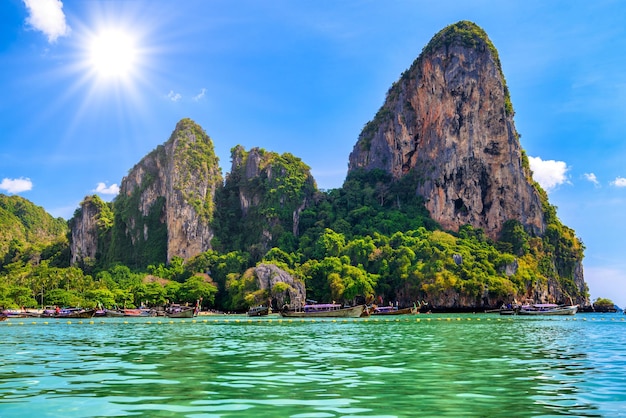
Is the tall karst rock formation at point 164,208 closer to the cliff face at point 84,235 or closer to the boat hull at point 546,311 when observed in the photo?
the cliff face at point 84,235

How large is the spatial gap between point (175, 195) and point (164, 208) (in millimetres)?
10219

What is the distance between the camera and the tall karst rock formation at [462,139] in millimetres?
116312

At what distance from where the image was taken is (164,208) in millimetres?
133625

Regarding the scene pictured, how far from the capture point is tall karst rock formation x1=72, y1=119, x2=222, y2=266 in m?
124

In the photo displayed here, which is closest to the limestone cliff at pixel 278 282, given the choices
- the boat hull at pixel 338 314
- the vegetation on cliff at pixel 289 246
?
the vegetation on cliff at pixel 289 246

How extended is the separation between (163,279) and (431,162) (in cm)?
5729

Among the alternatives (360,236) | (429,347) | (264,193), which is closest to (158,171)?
(264,193)

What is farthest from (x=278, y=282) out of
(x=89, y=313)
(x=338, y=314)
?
(x=89, y=313)

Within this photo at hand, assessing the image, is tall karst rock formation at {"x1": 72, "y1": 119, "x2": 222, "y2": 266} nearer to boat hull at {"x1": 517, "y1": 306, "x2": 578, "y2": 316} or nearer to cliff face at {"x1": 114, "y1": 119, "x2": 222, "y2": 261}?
cliff face at {"x1": 114, "y1": 119, "x2": 222, "y2": 261}

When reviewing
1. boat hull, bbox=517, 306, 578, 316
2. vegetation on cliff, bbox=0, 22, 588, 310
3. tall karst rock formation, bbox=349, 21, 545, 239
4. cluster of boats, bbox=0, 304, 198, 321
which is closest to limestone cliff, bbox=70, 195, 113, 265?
vegetation on cliff, bbox=0, 22, 588, 310

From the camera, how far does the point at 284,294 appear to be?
85.4 meters

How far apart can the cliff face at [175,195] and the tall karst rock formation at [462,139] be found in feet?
137

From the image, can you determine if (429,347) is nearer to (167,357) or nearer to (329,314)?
(167,357)

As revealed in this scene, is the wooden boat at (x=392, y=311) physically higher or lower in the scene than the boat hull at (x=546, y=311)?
higher
